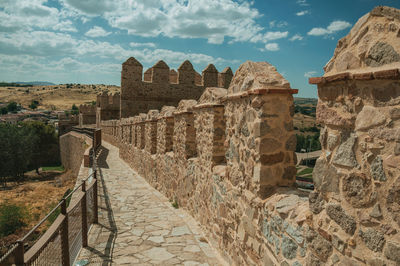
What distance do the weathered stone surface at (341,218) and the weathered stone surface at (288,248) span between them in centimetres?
67

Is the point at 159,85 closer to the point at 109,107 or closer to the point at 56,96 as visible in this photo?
the point at 109,107

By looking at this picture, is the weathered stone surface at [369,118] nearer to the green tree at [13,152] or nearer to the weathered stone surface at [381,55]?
the weathered stone surface at [381,55]

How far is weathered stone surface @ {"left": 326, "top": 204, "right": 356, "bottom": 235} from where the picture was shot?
6.88 ft

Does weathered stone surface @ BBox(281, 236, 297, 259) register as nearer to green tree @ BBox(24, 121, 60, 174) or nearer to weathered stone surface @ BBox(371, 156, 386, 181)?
weathered stone surface @ BBox(371, 156, 386, 181)

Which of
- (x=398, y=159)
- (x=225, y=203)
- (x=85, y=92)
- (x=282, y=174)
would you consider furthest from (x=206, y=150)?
(x=85, y=92)

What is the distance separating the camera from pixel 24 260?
102 inches

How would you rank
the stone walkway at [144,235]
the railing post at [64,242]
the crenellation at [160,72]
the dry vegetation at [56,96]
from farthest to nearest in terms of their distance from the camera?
the dry vegetation at [56,96], the crenellation at [160,72], the stone walkway at [144,235], the railing post at [64,242]

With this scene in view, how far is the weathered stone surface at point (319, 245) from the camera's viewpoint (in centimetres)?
230

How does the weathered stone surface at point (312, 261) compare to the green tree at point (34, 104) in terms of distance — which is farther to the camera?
the green tree at point (34, 104)

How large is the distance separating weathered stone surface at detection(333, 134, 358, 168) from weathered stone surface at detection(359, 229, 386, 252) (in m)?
0.47

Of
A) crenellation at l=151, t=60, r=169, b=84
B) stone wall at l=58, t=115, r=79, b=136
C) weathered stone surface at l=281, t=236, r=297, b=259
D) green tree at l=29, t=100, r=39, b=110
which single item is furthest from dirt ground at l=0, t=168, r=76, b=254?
green tree at l=29, t=100, r=39, b=110

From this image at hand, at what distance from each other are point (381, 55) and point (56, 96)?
128201mm

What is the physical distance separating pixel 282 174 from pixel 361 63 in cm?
188

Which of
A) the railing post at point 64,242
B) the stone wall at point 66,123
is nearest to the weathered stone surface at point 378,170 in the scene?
the railing post at point 64,242
